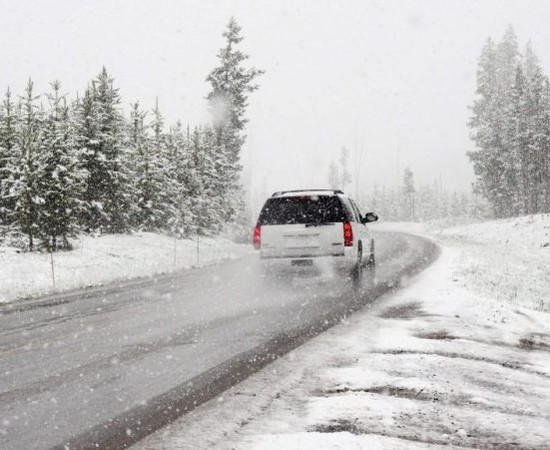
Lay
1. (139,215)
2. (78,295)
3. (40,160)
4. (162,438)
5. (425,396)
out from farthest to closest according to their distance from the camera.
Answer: (139,215), (40,160), (78,295), (425,396), (162,438)

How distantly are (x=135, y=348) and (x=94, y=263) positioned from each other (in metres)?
14.2

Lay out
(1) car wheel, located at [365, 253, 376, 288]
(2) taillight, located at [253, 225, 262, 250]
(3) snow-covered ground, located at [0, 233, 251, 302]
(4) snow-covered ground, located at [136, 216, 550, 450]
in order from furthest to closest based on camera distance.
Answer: (3) snow-covered ground, located at [0, 233, 251, 302] < (1) car wheel, located at [365, 253, 376, 288] < (2) taillight, located at [253, 225, 262, 250] < (4) snow-covered ground, located at [136, 216, 550, 450]

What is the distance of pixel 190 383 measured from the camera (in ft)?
17.2

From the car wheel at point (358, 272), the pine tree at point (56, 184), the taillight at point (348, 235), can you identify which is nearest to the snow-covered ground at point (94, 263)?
the pine tree at point (56, 184)

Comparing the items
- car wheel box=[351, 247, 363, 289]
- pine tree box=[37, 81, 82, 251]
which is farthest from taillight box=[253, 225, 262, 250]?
pine tree box=[37, 81, 82, 251]

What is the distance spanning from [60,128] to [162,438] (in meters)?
20.4

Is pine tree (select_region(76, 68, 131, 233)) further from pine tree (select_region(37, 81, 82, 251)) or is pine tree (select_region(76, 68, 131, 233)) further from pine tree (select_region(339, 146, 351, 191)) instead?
pine tree (select_region(339, 146, 351, 191))

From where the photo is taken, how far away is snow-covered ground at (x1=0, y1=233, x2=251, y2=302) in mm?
14781

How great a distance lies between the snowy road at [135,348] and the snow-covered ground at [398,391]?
401mm

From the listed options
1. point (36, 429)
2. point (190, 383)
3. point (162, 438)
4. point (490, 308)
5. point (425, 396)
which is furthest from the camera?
point (490, 308)

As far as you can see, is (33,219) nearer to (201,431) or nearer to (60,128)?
(60,128)

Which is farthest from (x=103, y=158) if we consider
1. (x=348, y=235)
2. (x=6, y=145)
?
(x=348, y=235)

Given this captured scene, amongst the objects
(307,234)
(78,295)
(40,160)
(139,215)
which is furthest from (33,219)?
(307,234)

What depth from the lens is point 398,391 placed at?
4.77 metres
